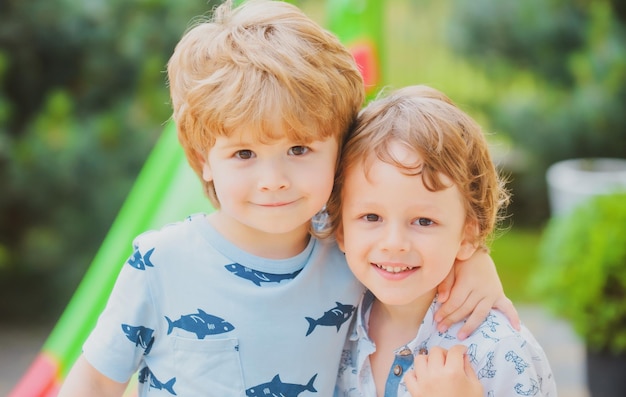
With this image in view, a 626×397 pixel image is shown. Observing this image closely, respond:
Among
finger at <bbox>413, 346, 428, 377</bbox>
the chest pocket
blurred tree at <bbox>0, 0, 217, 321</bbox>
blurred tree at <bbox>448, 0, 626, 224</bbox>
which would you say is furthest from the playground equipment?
blurred tree at <bbox>448, 0, 626, 224</bbox>

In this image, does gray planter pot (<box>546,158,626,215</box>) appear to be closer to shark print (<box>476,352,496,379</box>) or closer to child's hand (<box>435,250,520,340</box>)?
child's hand (<box>435,250,520,340</box>)

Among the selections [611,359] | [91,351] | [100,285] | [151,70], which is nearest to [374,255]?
[91,351]

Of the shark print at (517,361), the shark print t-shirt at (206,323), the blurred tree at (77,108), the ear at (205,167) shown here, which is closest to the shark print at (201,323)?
the shark print t-shirt at (206,323)

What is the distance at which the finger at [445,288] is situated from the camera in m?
1.76

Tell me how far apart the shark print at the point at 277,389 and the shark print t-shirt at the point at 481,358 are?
0.12 m

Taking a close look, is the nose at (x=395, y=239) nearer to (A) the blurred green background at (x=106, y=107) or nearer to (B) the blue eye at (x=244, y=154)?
(B) the blue eye at (x=244, y=154)

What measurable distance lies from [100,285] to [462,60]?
3838mm

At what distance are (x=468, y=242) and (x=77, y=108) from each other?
297 centimetres

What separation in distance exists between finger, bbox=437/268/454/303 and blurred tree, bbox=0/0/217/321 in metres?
2.68

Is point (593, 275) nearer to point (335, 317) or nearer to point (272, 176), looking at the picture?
point (335, 317)

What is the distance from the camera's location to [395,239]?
1631 mm

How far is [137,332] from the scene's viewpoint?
1.67 metres

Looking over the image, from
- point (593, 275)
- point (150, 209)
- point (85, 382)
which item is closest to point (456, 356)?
point (85, 382)

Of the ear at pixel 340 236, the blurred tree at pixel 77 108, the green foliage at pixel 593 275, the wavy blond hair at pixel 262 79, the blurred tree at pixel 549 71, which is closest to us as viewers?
the wavy blond hair at pixel 262 79
